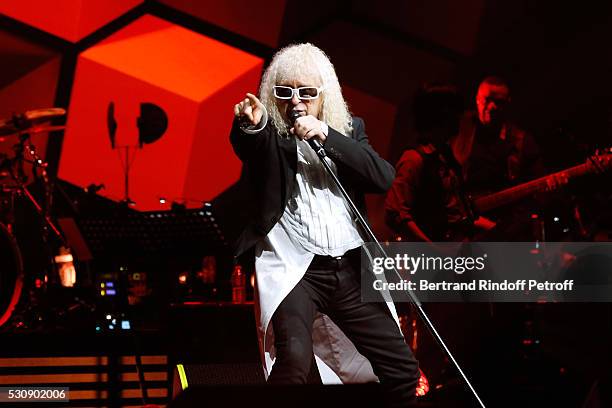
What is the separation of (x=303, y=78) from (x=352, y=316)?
861 millimetres

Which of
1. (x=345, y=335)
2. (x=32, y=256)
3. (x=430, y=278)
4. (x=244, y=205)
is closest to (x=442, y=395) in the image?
(x=430, y=278)

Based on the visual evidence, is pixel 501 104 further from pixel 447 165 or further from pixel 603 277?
pixel 603 277

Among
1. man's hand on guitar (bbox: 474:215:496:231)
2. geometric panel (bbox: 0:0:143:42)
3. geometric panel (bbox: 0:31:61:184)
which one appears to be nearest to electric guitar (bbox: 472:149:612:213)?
man's hand on guitar (bbox: 474:215:496:231)

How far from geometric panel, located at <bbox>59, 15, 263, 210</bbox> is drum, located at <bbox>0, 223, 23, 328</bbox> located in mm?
2072

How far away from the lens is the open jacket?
2783 mm

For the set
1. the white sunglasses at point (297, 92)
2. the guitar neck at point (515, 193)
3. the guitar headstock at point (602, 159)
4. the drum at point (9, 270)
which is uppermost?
the guitar headstock at point (602, 159)

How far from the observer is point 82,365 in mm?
4316

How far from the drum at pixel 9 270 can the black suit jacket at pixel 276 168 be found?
229 cm

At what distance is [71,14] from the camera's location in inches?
263

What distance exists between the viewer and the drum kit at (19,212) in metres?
4.37

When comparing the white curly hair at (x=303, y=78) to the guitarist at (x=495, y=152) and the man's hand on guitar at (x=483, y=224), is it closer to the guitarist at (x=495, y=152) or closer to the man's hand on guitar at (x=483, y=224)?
the man's hand on guitar at (x=483, y=224)

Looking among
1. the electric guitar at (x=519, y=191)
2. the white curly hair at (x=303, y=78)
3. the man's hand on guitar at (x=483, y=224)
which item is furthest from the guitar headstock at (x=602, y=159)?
the white curly hair at (x=303, y=78)

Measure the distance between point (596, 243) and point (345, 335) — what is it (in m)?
2.72

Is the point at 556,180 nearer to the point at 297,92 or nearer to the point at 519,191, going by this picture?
the point at 519,191
